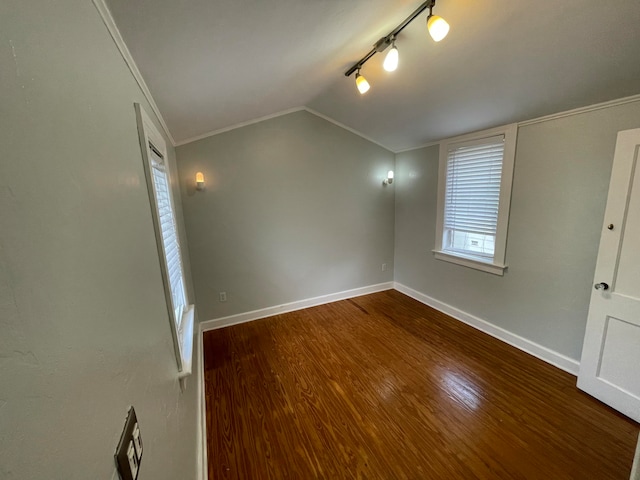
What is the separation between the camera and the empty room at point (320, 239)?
1.37 ft

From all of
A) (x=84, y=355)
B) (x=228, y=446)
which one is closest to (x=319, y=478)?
(x=228, y=446)

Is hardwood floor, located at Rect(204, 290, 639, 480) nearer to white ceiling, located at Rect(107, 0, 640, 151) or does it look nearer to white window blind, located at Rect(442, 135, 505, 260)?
white window blind, located at Rect(442, 135, 505, 260)

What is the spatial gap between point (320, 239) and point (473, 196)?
6.20 feet

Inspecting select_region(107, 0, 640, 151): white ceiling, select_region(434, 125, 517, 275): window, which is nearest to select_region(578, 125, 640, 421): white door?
select_region(107, 0, 640, 151): white ceiling

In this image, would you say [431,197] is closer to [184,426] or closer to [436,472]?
[436,472]

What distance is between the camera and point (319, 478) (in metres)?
1.45

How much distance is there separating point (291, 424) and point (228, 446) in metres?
0.42

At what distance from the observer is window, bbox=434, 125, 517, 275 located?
2.48 metres

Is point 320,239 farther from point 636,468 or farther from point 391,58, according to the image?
point 636,468

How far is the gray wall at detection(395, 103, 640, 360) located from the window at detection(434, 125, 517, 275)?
0.09 meters

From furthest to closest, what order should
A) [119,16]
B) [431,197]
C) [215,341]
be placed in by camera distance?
[431,197], [215,341], [119,16]

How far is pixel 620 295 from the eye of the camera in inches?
68.1

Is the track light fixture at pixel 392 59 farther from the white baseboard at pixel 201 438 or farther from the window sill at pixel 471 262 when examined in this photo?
the white baseboard at pixel 201 438

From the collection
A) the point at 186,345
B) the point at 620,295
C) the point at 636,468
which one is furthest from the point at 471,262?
the point at 186,345
